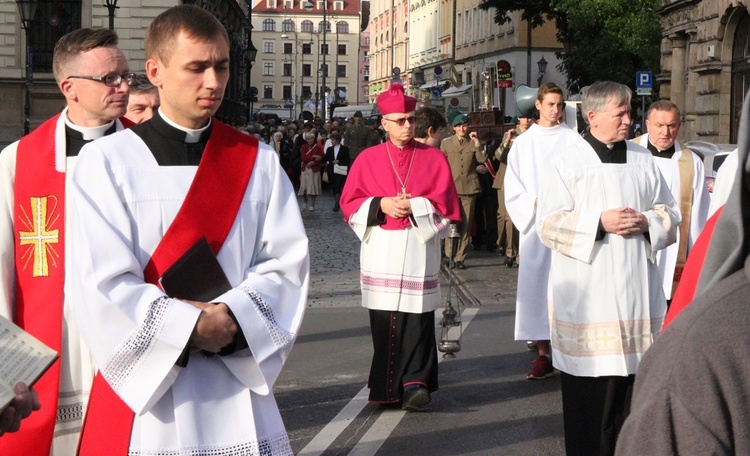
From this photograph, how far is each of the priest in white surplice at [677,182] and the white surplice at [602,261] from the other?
1894mm

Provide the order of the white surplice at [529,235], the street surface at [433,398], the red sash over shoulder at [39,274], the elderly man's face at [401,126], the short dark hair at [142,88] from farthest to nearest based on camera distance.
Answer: the white surplice at [529,235] → the elderly man's face at [401,126] → the street surface at [433,398] → the short dark hair at [142,88] → the red sash over shoulder at [39,274]

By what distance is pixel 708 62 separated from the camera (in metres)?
31.4

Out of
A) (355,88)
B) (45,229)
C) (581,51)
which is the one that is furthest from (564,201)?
(355,88)

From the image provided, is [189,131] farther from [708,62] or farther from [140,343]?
[708,62]

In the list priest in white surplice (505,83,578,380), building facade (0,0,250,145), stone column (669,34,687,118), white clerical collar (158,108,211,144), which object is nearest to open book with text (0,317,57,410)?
white clerical collar (158,108,211,144)

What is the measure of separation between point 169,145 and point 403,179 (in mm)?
4368

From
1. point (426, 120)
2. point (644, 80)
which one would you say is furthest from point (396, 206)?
point (644, 80)

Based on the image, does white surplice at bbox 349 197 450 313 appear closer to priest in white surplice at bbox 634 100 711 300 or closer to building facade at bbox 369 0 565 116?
priest in white surplice at bbox 634 100 711 300

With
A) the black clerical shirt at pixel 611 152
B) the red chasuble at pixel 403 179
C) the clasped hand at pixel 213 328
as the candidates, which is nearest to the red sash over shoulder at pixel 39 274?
the clasped hand at pixel 213 328

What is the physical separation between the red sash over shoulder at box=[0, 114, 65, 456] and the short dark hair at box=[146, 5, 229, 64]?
0.95 m

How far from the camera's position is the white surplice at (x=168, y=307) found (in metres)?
3.46

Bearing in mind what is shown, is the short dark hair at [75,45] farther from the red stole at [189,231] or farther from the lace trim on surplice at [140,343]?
the lace trim on surplice at [140,343]

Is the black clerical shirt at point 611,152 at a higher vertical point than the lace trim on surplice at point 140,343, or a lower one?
higher

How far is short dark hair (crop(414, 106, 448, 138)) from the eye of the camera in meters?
9.41
